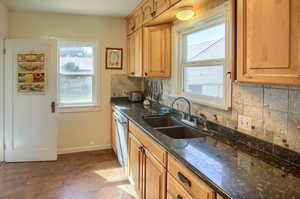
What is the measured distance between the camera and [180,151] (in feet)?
5.02

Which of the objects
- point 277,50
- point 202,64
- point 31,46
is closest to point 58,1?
point 31,46

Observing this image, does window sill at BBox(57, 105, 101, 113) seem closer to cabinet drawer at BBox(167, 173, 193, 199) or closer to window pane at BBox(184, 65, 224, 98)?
window pane at BBox(184, 65, 224, 98)

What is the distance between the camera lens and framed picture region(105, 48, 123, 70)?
4.07 meters

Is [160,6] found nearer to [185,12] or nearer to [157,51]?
[185,12]

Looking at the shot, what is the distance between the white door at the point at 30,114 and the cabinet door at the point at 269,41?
307 centimetres

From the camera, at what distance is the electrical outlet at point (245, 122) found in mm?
1691

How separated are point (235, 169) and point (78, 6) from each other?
3.16 meters

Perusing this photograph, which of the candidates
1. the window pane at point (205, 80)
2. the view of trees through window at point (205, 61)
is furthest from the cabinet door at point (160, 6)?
the window pane at point (205, 80)

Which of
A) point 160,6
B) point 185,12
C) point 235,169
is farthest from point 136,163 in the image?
point 160,6

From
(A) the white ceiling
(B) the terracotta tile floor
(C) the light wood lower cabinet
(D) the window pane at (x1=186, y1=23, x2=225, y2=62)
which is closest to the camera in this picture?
(C) the light wood lower cabinet

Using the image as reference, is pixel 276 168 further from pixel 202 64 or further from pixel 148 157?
pixel 202 64

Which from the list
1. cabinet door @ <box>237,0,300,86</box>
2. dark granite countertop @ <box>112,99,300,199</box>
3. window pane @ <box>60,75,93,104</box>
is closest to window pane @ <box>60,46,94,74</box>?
window pane @ <box>60,75,93,104</box>

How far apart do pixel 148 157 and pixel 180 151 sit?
63 centimetres

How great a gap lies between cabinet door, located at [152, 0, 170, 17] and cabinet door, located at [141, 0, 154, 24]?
117 millimetres
